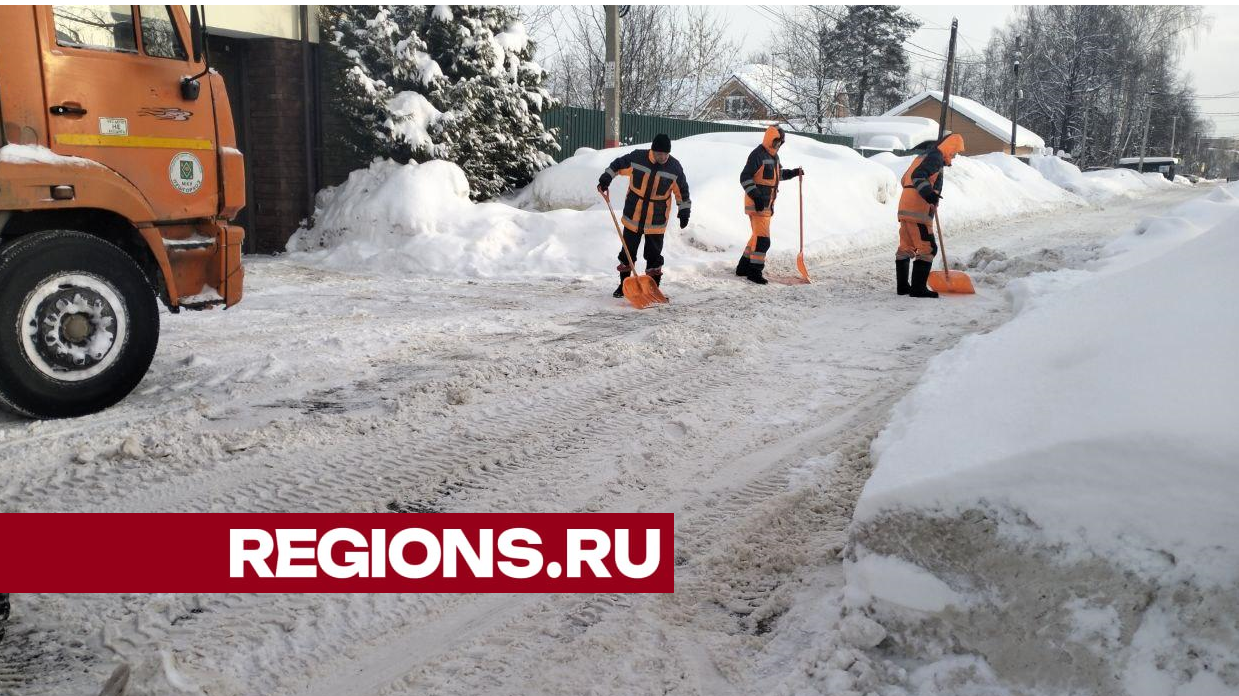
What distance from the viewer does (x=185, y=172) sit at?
18.0 feet

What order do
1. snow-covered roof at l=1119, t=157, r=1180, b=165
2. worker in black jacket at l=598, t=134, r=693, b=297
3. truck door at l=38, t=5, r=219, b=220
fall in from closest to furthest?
1. truck door at l=38, t=5, r=219, b=220
2. worker in black jacket at l=598, t=134, r=693, b=297
3. snow-covered roof at l=1119, t=157, r=1180, b=165

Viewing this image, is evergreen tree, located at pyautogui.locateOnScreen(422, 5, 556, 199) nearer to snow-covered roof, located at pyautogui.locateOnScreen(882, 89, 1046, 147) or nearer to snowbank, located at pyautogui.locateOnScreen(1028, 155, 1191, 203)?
snowbank, located at pyautogui.locateOnScreen(1028, 155, 1191, 203)

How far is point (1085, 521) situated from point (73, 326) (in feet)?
16.8

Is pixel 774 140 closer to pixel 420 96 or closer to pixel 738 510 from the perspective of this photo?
pixel 420 96

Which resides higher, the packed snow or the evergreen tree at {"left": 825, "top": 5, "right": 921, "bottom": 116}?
the evergreen tree at {"left": 825, "top": 5, "right": 921, "bottom": 116}

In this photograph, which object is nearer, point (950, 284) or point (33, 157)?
point (33, 157)

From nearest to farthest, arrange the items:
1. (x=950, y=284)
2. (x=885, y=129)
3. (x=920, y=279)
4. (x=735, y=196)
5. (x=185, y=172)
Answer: (x=185, y=172)
(x=920, y=279)
(x=950, y=284)
(x=735, y=196)
(x=885, y=129)

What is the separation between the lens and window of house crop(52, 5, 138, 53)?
4906 millimetres

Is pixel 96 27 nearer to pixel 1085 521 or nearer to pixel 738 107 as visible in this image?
pixel 1085 521

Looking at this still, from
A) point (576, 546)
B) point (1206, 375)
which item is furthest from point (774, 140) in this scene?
point (1206, 375)

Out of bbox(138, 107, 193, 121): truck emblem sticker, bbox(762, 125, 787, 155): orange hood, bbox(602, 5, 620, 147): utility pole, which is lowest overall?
bbox(138, 107, 193, 121): truck emblem sticker

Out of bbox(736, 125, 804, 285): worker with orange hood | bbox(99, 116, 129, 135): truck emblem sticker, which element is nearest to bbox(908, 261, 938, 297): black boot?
bbox(736, 125, 804, 285): worker with orange hood

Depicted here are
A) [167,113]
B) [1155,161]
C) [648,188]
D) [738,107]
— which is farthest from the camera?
[1155,161]

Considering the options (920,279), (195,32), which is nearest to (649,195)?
(920,279)
